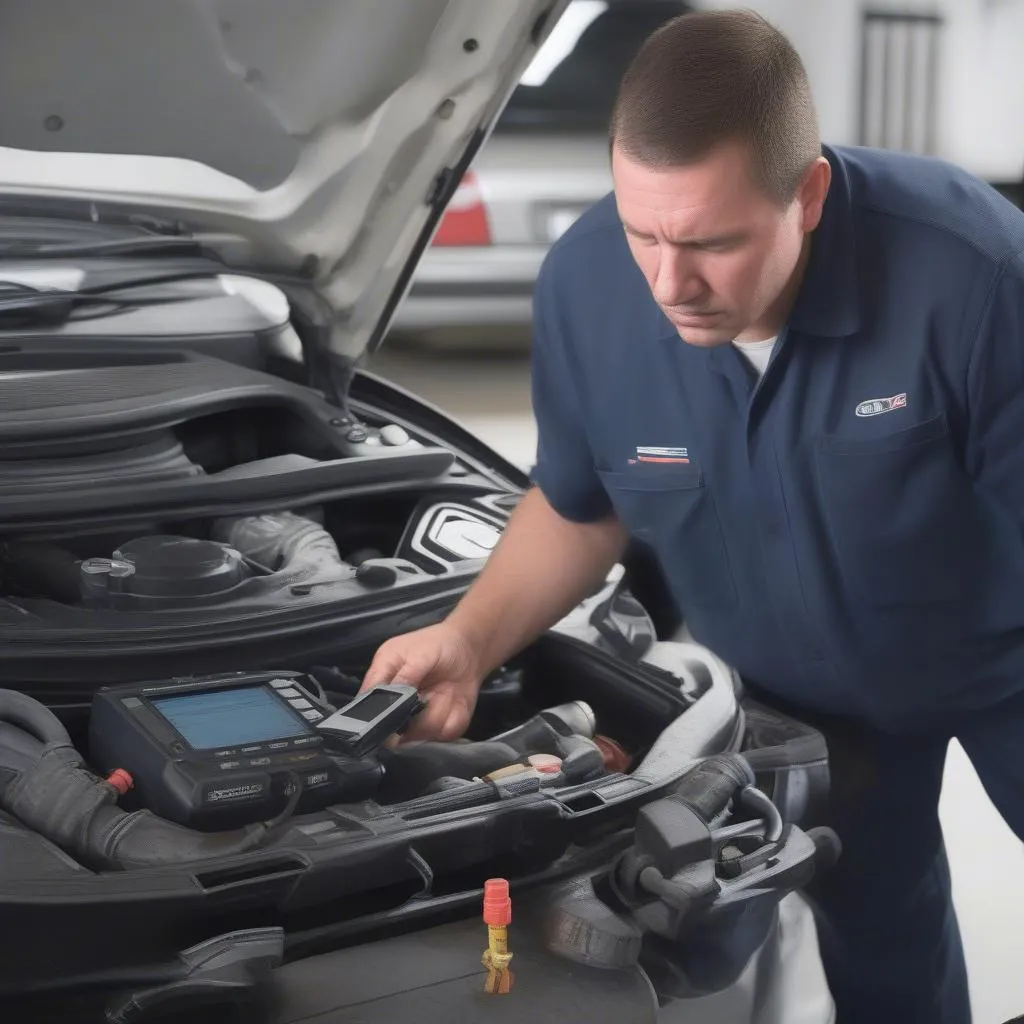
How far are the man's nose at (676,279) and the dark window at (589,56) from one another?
142 inches

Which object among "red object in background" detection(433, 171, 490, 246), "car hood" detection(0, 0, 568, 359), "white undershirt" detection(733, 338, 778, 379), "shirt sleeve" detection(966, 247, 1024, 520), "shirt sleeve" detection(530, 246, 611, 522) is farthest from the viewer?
"red object in background" detection(433, 171, 490, 246)

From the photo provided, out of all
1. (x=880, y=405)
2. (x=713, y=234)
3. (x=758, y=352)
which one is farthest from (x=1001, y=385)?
(x=713, y=234)

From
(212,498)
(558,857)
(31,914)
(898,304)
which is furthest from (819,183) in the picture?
(31,914)

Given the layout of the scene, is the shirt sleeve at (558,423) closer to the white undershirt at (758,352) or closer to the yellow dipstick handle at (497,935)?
the white undershirt at (758,352)

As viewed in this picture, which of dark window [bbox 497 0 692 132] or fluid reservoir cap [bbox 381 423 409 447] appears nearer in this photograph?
fluid reservoir cap [bbox 381 423 409 447]

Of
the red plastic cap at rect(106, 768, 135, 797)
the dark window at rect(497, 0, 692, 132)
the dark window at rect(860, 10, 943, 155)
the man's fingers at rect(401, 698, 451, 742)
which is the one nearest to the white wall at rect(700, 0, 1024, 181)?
the dark window at rect(860, 10, 943, 155)

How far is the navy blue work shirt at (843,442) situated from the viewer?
4.80 feet

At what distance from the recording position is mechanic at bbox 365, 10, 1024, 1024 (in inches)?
51.8

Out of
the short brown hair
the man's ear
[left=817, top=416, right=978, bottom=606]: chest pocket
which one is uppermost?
the short brown hair

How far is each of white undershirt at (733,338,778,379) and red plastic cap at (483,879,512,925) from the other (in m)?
0.61

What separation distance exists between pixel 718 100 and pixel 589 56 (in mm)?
3861

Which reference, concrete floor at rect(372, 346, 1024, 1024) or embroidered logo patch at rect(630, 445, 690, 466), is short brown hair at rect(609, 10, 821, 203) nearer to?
embroidered logo patch at rect(630, 445, 690, 466)

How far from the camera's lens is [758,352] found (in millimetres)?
1540

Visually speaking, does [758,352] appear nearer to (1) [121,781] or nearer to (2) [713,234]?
(2) [713,234]
